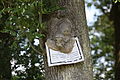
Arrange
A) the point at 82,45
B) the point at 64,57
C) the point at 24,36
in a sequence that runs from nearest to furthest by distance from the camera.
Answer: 1. the point at 64,57
2. the point at 82,45
3. the point at 24,36

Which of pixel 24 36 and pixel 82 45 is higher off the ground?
A: pixel 24 36

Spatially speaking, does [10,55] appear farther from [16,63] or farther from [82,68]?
[82,68]

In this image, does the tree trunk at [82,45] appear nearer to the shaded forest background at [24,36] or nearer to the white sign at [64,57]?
the white sign at [64,57]

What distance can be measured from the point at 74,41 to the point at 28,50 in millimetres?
1478

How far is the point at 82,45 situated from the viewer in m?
3.02

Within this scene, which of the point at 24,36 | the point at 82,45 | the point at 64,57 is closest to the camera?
the point at 64,57

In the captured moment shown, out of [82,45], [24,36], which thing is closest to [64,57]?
[82,45]

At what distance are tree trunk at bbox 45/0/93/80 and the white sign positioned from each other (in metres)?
0.07

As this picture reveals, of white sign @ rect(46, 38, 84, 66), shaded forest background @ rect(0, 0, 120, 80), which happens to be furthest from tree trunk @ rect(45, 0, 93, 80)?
shaded forest background @ rect(0, 0, 120, 80)

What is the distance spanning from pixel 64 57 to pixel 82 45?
28 cm

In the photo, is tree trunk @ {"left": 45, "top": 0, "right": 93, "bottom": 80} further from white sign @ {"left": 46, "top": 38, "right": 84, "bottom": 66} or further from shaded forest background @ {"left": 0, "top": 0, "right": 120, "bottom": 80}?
shaded forest background @ {"left": 0, "top": 0, "right": 120, "bottom": 80}

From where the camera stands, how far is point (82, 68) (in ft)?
9.66

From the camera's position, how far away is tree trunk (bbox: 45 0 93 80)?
2.90 meters

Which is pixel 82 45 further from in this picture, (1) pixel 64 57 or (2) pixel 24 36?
(2) pixel 24 36
